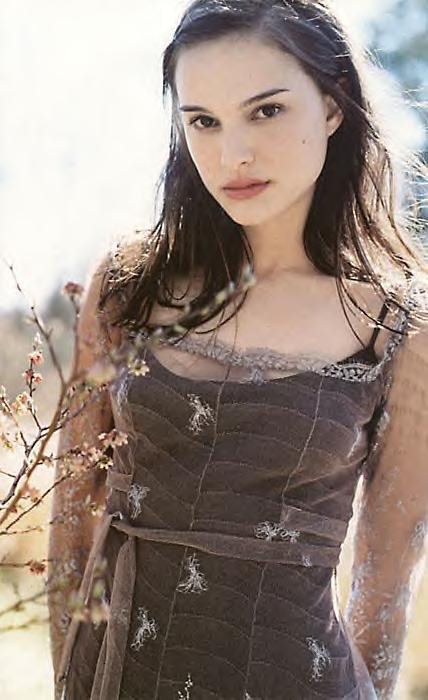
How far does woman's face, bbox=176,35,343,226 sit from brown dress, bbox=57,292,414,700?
23cm

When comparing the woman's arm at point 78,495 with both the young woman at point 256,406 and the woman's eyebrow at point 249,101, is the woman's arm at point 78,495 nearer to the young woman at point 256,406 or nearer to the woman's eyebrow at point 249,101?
the young woman at point 256,406

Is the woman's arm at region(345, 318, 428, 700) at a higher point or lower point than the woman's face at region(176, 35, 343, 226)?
lower

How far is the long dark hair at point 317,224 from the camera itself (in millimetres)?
1600

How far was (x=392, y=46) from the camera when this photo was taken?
214 inches

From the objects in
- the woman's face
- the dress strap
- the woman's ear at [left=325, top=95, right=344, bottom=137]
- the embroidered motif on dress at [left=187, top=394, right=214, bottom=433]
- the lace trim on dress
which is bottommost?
the embroidered motif on dress at [left=187, top=394, right=214, bottom=433]

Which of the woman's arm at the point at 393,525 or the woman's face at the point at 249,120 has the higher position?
the woman's face at the point at 249,120

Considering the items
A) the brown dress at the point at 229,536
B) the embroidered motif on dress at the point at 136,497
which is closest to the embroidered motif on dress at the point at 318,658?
the brown dress at the point at 229,536

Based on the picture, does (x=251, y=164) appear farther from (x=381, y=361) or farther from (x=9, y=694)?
(x=9, y=694)

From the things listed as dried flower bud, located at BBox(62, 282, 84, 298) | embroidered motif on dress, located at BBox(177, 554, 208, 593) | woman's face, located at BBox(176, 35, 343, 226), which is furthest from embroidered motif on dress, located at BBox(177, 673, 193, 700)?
dried flower bud, located at BBox(62, 282, 84, 298)

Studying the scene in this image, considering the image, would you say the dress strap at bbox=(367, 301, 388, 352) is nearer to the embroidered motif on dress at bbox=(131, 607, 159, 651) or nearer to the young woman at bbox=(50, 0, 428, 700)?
the young woman at bbox=(50, 0, 428, 700)

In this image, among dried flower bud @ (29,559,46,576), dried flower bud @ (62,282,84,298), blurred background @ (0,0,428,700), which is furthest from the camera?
blurred background @ (0,0,428,700)

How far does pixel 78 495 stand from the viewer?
1.64 metres

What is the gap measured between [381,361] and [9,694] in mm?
1462

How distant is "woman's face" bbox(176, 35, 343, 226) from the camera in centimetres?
145
